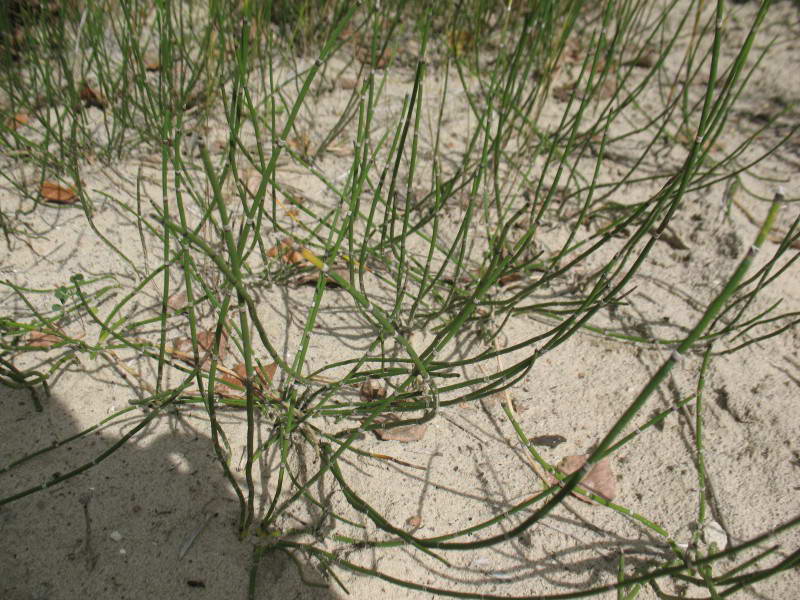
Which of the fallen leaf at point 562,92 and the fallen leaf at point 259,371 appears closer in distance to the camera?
the fallen leaf at point 259,371

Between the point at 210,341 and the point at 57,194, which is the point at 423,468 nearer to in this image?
the point at 210,341

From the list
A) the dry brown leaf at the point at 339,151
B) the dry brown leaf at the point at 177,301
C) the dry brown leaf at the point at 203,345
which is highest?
the dry brown leaf at the point at 339,151

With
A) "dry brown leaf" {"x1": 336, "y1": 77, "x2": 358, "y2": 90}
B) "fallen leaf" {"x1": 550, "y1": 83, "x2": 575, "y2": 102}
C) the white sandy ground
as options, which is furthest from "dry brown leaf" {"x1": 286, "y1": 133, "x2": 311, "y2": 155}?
"fallen leaf" {"x1": 550, "y1": 83, "x2": 575, "y2": 102}

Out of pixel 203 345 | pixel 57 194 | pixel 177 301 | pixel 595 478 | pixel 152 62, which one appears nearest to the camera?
pixel 595 478

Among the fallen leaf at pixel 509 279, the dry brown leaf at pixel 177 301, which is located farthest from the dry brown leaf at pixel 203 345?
the fallen leaf at pixel 509 279

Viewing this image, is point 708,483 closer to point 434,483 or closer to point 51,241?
point 434,483

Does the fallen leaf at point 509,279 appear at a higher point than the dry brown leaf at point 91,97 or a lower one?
lower

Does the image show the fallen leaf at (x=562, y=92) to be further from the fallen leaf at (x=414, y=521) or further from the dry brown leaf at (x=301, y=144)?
the fallen leaf at (x=414, y=521)

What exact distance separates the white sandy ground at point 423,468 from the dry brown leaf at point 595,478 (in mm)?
18

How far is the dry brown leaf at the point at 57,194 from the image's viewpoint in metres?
1.51

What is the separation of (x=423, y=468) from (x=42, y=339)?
0.83 metres

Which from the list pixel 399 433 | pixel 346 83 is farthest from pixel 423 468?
pixel 346 83

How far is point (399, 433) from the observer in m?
1.17

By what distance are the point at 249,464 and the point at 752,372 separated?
1086 mm
